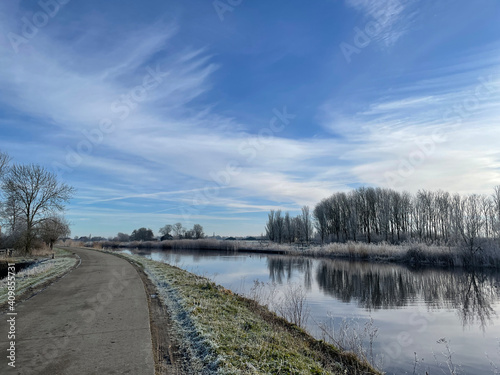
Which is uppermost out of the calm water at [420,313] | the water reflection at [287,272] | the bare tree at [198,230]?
the bare tree at [198,230]

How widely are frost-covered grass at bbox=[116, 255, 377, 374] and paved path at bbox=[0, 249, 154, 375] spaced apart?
2.67 feet

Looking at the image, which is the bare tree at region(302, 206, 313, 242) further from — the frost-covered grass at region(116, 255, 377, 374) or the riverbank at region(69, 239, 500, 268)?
the frost-covered grass at region(116, 255, 377, 374)

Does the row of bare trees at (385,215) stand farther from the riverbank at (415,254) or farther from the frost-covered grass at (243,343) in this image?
the frost-covered grass at (243,343)

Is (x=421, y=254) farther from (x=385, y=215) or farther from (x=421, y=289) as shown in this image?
(x=385, y=215)

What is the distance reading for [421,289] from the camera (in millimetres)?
16250

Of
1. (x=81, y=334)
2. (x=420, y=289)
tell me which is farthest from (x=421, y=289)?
(x=81, y=334)

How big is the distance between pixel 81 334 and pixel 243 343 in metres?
2.98

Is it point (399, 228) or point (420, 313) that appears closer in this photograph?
point (420, 313)

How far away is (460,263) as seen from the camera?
2444 cm

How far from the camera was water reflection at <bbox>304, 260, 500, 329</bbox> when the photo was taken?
41.4ft

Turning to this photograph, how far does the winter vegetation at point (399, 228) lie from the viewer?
25156 mm

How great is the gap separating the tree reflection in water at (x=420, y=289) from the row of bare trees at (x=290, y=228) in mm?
55878

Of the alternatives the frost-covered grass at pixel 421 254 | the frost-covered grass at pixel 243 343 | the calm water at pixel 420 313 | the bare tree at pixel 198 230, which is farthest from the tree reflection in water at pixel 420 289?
the bare tree at pixel 198 230

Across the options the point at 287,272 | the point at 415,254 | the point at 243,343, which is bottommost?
the point at 287,272
